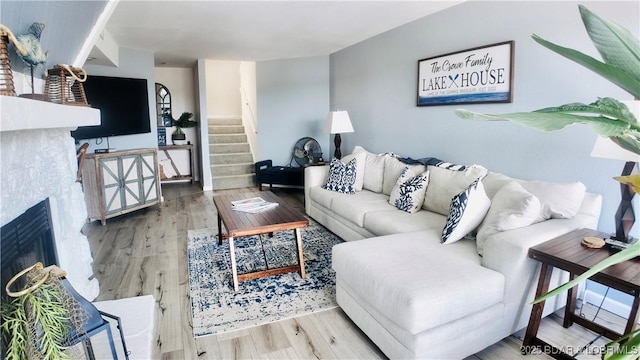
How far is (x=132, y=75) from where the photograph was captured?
4859mm

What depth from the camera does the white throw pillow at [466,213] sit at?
2.22 meters

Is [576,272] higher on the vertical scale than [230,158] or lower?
lower

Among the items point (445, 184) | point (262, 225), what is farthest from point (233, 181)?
point (445, 184)

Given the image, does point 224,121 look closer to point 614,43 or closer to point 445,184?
point 445,184

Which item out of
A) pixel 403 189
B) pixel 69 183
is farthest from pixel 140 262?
pixel 403 189

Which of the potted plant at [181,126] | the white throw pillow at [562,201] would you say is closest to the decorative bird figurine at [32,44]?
the white throw pillow at [562,201]

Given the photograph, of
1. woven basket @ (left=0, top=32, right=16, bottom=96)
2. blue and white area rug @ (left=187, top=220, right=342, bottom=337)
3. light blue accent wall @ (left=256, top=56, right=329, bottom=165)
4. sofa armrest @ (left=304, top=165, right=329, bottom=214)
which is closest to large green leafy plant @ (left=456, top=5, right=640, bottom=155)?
woven basket @ (left=0, top=32, right=16, bottom=96)

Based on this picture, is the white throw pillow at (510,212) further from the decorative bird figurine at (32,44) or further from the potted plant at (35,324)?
the decorative bird figurine at (32,44)

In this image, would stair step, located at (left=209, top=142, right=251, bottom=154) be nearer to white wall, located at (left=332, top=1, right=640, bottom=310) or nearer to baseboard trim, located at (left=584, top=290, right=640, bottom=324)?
white wall, located at (left=332, top=1, right=640, bottom=310)

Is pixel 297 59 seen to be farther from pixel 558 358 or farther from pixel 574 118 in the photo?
pixel 574 118

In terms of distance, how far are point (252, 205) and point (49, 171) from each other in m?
1.46

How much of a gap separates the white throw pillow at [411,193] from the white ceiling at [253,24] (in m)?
1.56

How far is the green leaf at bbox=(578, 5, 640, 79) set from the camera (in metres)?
0.45

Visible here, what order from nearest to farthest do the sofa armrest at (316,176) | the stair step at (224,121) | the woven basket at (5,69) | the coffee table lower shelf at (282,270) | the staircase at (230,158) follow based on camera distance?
the woven basket at (5,69) < the coffee table lower shelf at (282,270) < the sofa armrest at (316,176) < the staircase at (230,158) < the stair step at (224,121)
